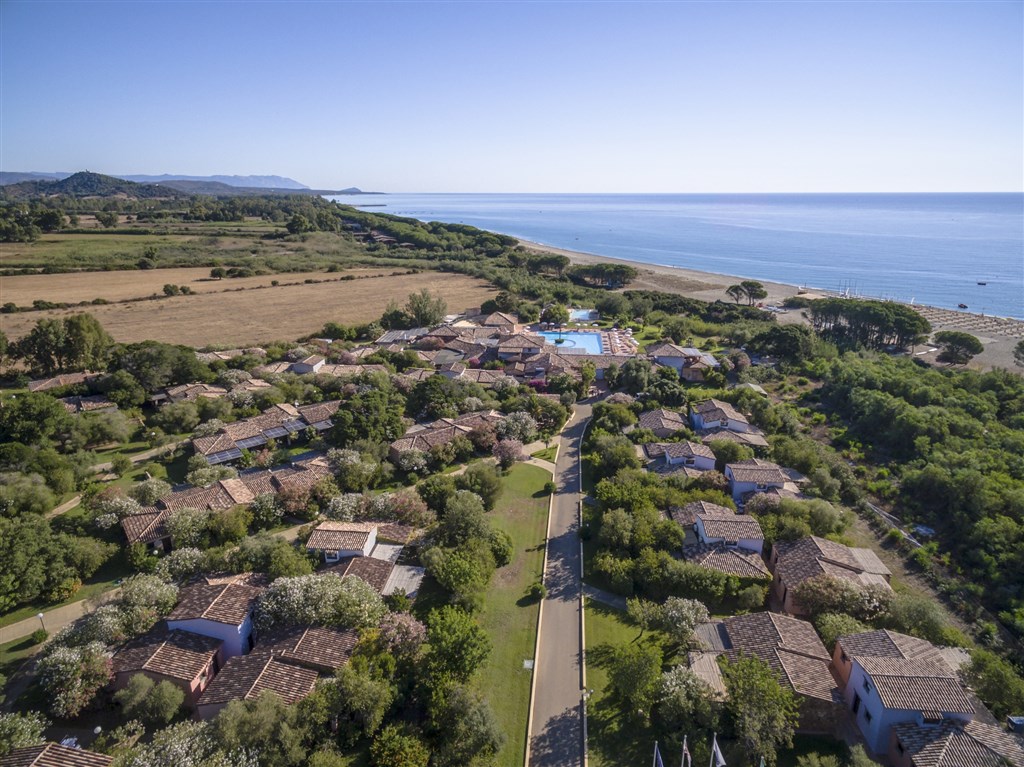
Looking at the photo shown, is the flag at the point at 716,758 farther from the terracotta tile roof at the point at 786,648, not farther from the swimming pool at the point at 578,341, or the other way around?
the swimming pool at the point at 578,341

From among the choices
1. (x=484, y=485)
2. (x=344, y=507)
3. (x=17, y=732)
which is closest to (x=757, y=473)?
(x=484, y=485)

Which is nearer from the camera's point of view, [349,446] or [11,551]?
[11,551]

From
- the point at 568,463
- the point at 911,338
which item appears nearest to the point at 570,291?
the point at 911,338

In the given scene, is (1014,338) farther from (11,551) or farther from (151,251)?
(151,251)

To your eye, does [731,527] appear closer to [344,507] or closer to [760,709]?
[760,709]

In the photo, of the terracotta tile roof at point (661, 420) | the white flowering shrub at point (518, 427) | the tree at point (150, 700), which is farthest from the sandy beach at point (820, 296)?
the tree at point (150, 700)
